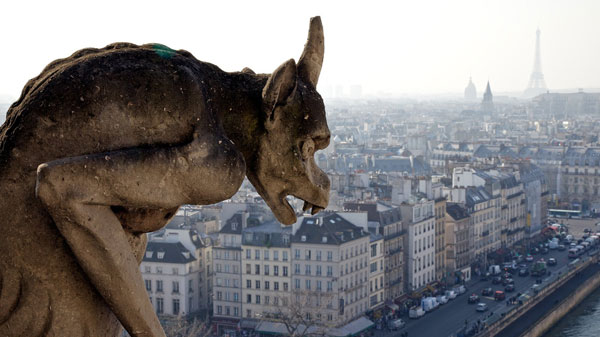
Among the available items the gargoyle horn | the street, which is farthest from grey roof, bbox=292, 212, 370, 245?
the gargoyle horn

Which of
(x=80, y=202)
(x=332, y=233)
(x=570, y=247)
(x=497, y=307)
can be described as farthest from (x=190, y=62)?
(x=570, y=247)

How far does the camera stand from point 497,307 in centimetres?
3061

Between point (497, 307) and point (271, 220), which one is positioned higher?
point (271, 220)

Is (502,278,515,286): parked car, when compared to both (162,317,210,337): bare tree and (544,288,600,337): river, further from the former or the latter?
(162,317,210,337): bare tree

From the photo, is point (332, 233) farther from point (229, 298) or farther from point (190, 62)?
point (190, 62)

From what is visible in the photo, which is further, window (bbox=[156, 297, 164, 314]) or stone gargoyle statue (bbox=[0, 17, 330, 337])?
window (bbox=[156, 297, 164, 314])

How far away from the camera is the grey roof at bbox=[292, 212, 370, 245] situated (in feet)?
92.9

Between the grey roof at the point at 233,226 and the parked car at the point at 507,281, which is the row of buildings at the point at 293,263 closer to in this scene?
the grey roof at the point at 233,226

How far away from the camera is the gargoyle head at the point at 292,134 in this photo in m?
2.25

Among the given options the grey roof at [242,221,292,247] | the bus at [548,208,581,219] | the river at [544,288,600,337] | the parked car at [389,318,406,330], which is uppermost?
the grey roof at [242,221,292,247]

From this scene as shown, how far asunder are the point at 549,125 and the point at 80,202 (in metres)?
116

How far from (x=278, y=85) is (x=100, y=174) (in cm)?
40

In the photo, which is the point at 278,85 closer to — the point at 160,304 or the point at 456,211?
the point at 160,304

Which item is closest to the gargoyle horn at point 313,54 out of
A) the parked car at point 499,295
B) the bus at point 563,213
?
the parked car at point 499,295
